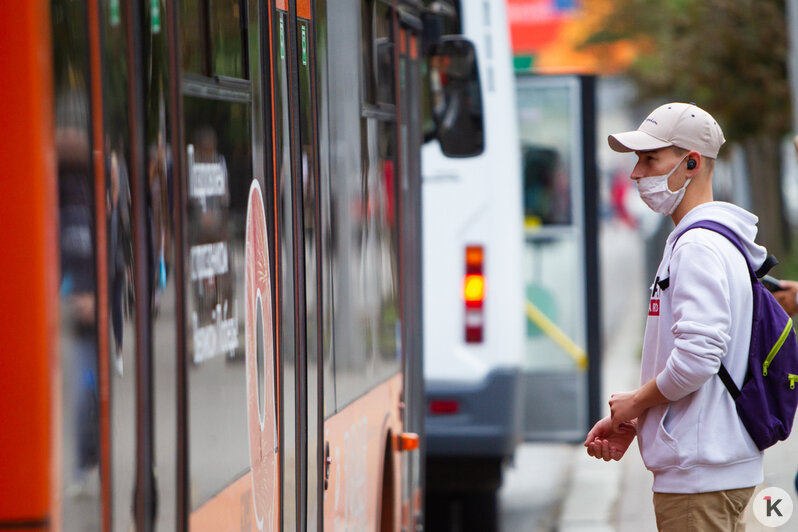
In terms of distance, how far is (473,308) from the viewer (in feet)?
23.3

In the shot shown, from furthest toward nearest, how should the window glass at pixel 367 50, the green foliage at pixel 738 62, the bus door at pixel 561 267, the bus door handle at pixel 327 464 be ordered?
the green foliage at pixel 738 62 < the bus door at pixel 561 267 < the window glass at pixel 367 50 < the bus door handle at pixel 327 464

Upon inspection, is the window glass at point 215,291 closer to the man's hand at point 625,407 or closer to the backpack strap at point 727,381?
the man's hand at point 625,407

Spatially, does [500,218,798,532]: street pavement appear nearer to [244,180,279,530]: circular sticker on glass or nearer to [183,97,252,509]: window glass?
[244,180,279,530]: circular sticker on glass

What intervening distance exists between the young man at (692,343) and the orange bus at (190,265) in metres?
0.89

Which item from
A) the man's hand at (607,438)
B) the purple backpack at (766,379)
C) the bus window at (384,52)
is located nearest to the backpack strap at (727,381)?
the purple backpack at (766,379)

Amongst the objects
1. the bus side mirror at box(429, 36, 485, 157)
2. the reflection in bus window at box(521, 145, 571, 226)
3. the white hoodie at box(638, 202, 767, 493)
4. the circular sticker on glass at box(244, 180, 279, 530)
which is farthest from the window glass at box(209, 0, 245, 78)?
the reflection in bus window at box(521, 145, 571, 226)

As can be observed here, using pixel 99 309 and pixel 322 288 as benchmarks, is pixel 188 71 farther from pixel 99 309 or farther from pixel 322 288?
pixel 322 288

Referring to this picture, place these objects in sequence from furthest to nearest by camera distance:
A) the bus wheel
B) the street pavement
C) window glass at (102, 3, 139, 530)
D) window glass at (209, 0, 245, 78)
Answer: the street pavement
the bus wheel
window glass at (209, 0, 245, 78)
window glass at (102, 3, 139, 530)

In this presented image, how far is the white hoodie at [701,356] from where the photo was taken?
10.0 feet

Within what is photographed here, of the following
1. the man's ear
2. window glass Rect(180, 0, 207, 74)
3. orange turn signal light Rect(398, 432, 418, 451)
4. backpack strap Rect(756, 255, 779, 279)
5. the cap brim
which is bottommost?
orange turn signal light Rect(398, 432, 418, 451)

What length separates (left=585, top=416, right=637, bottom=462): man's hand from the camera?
3426 mm

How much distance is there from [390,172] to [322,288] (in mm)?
1346

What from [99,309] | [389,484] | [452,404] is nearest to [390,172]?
[389,484]

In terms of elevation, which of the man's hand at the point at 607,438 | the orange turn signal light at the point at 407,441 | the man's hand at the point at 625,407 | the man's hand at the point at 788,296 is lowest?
the orange turn signal light at the point at 407,441
